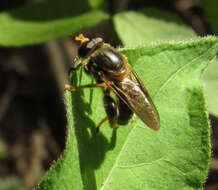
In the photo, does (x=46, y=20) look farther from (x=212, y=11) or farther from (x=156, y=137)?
(x=156, y=137)

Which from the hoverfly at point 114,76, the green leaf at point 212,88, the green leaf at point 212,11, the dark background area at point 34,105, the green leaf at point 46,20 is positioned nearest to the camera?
the hoverfly at point 114,76

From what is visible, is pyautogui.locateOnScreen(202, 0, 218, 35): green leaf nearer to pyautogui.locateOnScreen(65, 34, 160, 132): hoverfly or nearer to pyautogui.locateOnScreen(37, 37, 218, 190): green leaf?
pyautogui.locateOnScreen(65, 34, 160, 132): hoverfly

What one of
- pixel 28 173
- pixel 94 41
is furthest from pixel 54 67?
pixel 94 41

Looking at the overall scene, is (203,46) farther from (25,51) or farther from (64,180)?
(25,51)

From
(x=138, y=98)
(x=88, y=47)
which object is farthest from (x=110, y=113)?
(x=88, y=47)

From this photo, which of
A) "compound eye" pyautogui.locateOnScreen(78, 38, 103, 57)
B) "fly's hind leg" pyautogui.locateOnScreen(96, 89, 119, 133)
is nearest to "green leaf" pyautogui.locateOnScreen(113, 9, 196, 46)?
"compound eye" pyautogui.locateOnScreen(78, 38, 103, 57)

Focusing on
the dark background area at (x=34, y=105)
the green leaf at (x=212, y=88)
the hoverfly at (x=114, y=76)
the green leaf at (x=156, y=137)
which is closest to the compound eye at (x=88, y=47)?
the hoverfly at (x=114, y=76)

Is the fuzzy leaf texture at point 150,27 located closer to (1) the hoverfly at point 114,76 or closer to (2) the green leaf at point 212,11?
(2) the green leaf at point 212,11
